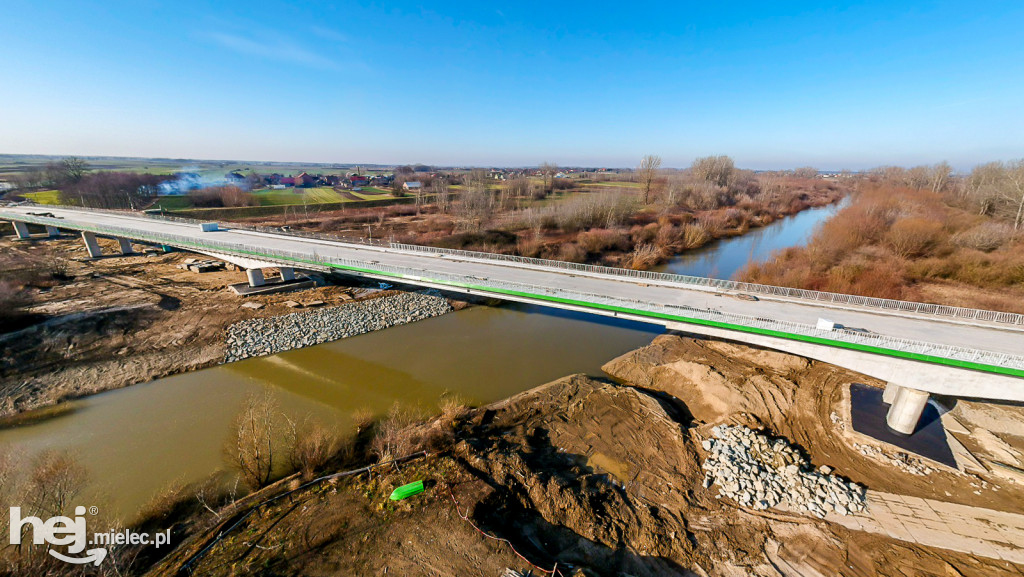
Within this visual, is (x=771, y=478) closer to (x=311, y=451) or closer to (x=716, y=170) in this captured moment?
(x=311, y=451)

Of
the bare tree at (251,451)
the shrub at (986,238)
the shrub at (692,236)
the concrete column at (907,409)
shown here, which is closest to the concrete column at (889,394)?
the concrete column at (907,409)

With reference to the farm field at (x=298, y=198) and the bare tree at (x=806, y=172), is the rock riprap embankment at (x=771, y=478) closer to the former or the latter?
the farm field at (x=298, y=198)

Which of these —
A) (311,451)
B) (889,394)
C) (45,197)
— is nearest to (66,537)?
(311,451)

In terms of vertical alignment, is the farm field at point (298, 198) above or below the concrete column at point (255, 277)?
above

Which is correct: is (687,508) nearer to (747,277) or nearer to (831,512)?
(831,512)

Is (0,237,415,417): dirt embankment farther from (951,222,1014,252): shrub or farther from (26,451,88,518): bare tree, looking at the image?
(951,222,1014,252): shrub

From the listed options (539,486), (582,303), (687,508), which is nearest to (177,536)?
(539,486)
